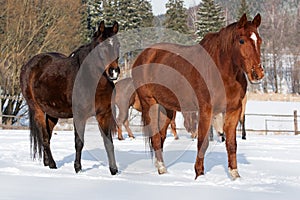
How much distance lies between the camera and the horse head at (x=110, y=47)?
4988mm

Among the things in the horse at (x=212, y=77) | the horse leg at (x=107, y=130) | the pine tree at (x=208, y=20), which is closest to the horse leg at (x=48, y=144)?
the horse leg at (x=107, y=130)

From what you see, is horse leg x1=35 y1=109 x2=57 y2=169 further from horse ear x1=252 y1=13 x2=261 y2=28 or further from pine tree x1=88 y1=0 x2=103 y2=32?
pine tree x1=88 y1=0 x2=103 y2=32

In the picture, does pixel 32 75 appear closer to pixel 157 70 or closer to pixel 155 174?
pixel 157 70

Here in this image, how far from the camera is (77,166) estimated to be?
553 centimetres

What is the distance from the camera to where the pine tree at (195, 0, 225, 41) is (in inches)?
1310

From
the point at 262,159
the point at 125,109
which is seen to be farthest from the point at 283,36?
the point at 262,159

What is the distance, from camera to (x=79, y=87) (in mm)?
5480

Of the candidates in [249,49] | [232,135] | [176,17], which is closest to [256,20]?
[249,49]

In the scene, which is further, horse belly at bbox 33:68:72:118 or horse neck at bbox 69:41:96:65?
A: horse belly at bbox 33:68:72:118

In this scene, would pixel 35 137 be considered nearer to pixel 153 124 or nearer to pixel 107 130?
pixel 107 130

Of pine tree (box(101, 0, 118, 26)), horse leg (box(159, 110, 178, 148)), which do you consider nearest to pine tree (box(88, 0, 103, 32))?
pine tree (box(101, 0, 118, 26))

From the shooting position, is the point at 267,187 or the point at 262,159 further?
the point at 262,159

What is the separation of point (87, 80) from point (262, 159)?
10.6 feet

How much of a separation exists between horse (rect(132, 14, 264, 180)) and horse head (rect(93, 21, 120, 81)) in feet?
2.86
